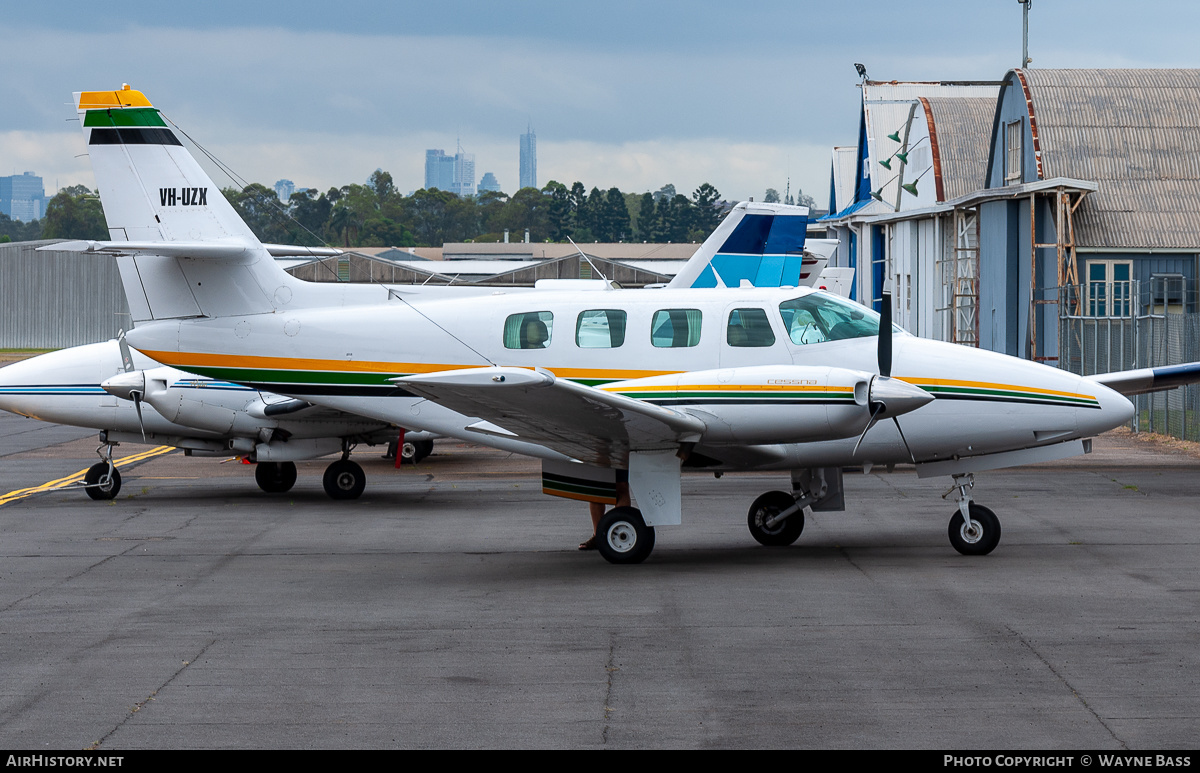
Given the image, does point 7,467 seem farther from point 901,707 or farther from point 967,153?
point 967,153

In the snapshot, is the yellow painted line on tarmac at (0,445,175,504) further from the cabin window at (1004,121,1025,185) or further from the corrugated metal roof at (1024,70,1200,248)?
the cabin window at (1004,121,1025,185)

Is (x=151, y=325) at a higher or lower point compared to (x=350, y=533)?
higher

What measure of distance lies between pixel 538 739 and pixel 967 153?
3734 centimetres

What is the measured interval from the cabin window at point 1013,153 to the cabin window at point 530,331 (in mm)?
23395

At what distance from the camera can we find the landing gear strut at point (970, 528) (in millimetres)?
11328

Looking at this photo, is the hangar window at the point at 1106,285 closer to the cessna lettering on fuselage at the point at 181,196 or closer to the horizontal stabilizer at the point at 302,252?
the horizontal stabilizer at the point at 302,252

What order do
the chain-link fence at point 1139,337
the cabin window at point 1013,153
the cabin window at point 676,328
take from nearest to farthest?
the cabin window at point 676,328
the chain-link fence at point 1139,337
the cabin window at point 1013,153

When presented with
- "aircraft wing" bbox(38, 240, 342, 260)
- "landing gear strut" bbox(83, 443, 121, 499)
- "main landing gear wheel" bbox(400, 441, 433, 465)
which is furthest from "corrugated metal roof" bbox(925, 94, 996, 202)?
"aircraft wing" bbox(38, 240, 342, 260)

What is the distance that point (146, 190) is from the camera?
1390cm

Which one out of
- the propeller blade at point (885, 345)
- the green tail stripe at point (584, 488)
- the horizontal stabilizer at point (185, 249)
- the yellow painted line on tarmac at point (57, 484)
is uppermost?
the horizontal stabilizer at point (185, 249)

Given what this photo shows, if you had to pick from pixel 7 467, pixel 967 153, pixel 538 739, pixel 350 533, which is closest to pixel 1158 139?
pixel 967 153

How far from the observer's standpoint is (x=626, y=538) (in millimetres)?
11211

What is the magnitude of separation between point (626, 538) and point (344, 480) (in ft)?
21.1

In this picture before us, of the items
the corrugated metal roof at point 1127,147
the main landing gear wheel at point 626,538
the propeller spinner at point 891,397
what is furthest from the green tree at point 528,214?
the propeller spinner at point 891,397
